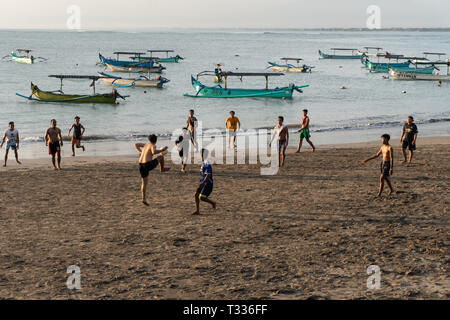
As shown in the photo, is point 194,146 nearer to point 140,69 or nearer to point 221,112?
point 221,112

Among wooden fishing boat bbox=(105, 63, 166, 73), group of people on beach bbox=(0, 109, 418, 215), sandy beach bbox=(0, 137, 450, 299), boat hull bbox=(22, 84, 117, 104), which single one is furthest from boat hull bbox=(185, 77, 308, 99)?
sandy beach bbox=(0, 137, 450, 299)

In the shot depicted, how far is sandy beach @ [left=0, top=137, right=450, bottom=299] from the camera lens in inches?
305

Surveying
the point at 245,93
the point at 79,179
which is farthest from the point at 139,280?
the point at 245,93

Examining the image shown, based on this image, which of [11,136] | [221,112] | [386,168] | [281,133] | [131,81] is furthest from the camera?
[131,81]

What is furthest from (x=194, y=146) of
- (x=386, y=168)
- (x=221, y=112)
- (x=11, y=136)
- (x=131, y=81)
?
(x=131, y=81)

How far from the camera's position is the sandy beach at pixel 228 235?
776 centimetres

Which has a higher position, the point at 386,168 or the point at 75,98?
the point at 75,98

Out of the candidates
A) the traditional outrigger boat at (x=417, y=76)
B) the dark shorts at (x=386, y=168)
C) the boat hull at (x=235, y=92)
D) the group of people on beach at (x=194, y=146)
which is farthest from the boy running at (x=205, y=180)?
the traditional outrigger boat at (x=417, y=76)

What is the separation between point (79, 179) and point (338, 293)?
393 inches

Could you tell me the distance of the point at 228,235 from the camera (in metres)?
10.1

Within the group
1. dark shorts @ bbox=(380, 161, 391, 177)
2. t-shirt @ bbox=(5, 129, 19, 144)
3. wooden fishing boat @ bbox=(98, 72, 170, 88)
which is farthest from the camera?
wooden fishing boat @ bbox=(98, 72, 170, 88)

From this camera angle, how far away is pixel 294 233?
10242mm

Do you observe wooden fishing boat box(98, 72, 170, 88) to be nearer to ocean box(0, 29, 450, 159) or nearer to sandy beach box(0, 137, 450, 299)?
ocean box(0, 29, 450, 159)
